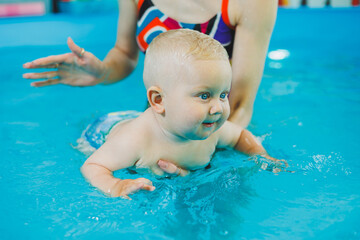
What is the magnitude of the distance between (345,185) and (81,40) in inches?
97.5

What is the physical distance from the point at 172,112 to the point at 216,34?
0.55 m

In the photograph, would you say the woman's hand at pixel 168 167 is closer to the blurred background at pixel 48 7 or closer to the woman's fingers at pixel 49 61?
the woman's fingers at pixel 49 61

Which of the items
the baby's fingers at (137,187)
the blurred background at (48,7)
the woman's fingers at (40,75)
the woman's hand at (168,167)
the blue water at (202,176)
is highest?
the woman's fingers at (40,75)

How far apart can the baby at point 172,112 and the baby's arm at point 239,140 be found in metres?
0.14

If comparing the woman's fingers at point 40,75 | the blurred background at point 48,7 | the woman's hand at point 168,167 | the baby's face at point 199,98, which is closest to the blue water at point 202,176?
the woman's hand at point 168,167

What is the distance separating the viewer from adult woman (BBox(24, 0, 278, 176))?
167 cm

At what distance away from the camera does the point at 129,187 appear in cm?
126

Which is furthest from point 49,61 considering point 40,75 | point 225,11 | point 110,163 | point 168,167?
point 225,11

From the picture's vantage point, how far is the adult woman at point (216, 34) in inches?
65.7

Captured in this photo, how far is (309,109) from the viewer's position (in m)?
2.45

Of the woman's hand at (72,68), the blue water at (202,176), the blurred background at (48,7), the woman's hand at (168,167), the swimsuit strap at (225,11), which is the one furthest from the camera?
the blurred background at (48,7)

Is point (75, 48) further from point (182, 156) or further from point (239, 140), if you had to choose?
point (239, 140)

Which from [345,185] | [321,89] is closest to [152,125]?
[345,185]

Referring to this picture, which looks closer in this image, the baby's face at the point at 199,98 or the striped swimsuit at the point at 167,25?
the baby's face at the point at 199,98
